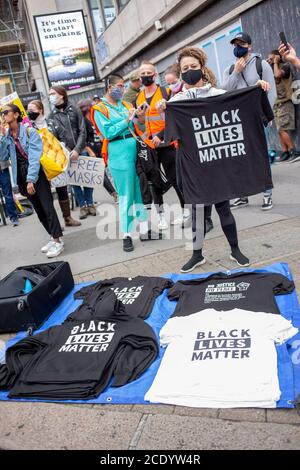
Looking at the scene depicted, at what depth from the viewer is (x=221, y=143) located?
3738 millimetres

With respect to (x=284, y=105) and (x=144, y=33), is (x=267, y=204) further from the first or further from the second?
(x=144, y=33)

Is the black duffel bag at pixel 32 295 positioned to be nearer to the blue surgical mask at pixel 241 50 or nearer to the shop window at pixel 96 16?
the blue surgical mask at pixel 241 50

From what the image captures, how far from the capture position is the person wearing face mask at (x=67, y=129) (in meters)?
6.45

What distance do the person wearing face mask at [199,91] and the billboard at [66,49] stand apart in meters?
19.2

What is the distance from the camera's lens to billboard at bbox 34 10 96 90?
809 inches

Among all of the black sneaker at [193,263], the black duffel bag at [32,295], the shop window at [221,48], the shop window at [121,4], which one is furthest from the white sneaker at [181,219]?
the shop window at [121,4]

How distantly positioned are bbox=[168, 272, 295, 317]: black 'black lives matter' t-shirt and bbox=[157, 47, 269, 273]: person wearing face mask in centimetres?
53

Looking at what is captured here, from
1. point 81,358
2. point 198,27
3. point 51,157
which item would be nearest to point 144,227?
point 51,157

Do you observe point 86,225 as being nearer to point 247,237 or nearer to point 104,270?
point 104,270

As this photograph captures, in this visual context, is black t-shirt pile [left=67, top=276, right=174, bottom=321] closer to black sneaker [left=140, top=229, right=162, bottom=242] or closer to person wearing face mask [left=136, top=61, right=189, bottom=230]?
black sneaker [left=140, top=229, right=162, bottom=242]

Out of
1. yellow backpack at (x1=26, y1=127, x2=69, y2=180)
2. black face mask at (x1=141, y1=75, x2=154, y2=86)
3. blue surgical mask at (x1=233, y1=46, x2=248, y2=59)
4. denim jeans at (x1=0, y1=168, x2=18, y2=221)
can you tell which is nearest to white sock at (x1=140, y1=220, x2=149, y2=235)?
yellow backpack at (x1=26, y1=127, x2=69, y2=180)

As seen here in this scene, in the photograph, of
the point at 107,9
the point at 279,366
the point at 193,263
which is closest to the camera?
the point at 279,366

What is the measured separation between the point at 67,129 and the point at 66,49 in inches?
664

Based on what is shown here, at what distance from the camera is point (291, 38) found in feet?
24.7
